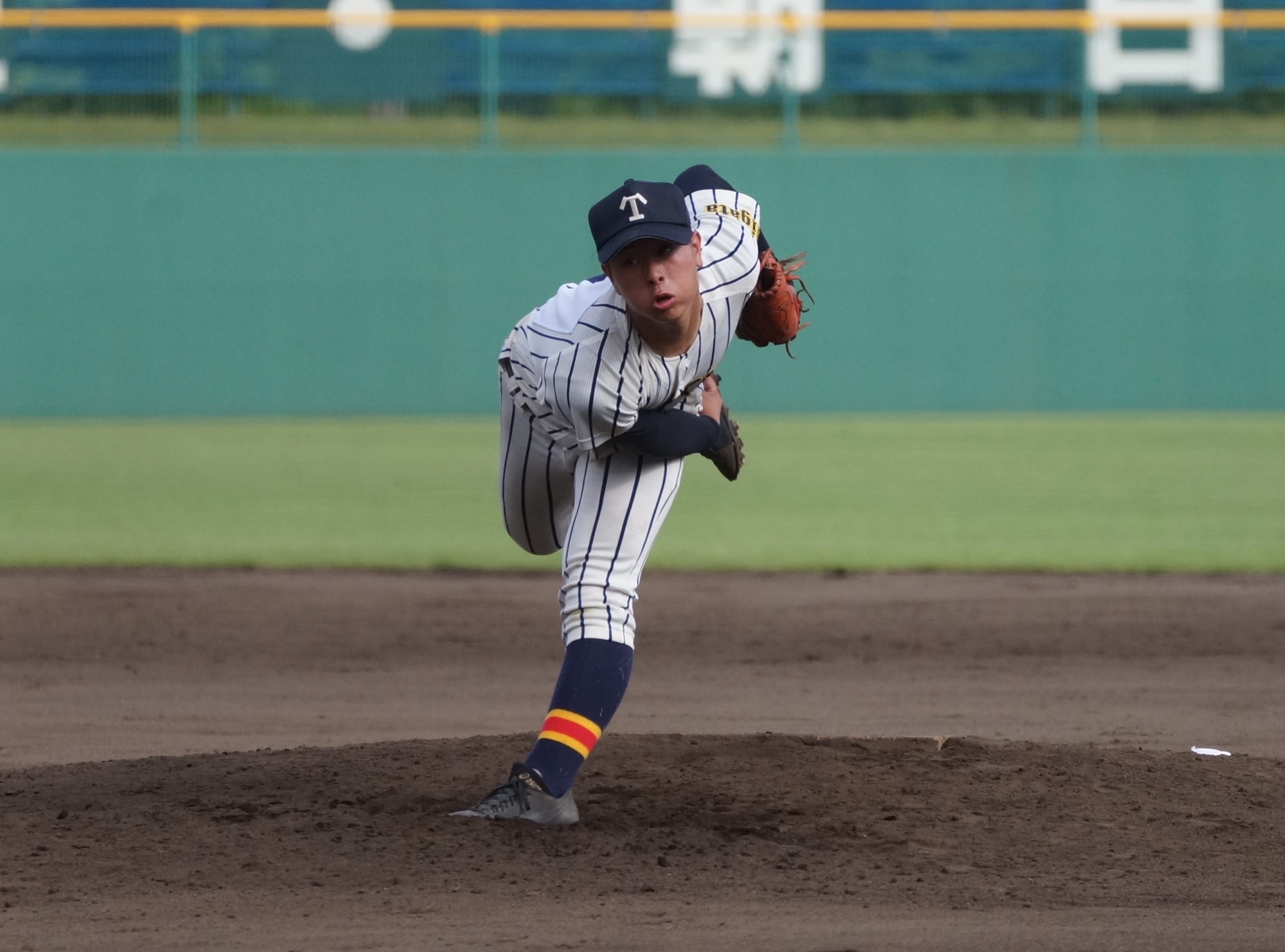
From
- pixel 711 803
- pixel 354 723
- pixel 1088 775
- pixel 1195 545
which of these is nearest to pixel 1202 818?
pixel 1088 775

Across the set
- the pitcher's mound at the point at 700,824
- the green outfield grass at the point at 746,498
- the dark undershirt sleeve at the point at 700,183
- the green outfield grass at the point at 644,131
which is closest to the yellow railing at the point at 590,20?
the green outfield grass at the point at 644,131

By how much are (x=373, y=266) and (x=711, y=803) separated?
12.4m

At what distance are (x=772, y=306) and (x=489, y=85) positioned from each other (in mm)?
12760

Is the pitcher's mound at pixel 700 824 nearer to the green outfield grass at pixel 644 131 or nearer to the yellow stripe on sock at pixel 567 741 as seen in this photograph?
the yellow stripe on sock at pixel 567 741

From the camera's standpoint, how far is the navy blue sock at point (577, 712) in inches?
126

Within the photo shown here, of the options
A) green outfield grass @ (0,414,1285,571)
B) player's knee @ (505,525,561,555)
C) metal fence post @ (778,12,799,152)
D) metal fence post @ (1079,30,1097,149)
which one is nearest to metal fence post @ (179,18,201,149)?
green outfield grass @ (0,414,1285,571)

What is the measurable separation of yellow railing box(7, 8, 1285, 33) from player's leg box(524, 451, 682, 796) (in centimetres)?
1323

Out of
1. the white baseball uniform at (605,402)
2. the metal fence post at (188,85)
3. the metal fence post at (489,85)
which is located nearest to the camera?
the white baseball uniform at (605,402)

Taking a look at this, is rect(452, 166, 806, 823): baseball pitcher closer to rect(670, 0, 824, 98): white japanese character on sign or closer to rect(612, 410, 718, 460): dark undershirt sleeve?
rect(612, 410, 718, 460): dark undershirt sleeve

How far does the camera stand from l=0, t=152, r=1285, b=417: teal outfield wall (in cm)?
1509

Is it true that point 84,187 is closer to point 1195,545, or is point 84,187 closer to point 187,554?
point 187,554

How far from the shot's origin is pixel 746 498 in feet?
33.7

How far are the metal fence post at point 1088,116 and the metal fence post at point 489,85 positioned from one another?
18.6 ft

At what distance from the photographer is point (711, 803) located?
3.51 meters
